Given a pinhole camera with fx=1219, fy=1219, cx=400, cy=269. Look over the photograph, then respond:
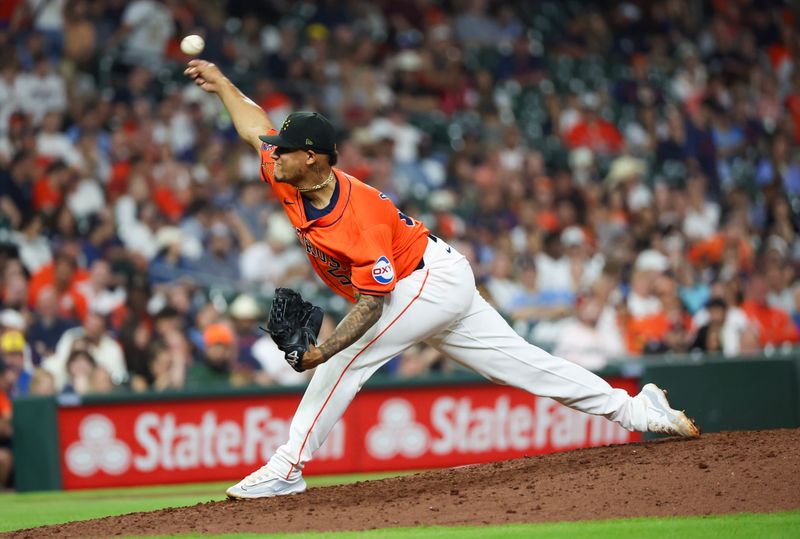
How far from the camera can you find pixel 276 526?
19.0 ft

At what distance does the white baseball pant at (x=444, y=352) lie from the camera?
6.30m

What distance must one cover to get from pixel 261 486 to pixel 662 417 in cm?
221

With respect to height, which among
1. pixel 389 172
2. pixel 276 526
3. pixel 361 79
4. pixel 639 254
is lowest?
pixel 276 526

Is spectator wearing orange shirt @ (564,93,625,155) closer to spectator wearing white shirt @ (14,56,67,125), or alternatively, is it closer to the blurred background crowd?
the blurred background crowd

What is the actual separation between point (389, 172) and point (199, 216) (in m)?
2.66

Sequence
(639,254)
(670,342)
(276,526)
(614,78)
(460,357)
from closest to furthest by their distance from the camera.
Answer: (276,526), (460,357), (670,342), (639,254), (614,78)

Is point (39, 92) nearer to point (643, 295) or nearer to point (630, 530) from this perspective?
point (643, 295)

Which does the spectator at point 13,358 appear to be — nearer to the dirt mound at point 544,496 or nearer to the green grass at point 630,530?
the dirt mound at point 544,496

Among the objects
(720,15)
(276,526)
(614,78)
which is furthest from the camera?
(720,15)

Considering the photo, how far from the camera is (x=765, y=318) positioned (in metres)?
13.3

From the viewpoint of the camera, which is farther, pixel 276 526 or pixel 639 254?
pixel 639 254

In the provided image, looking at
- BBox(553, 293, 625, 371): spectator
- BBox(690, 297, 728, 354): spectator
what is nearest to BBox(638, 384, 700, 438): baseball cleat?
BBox(553, 293, 625, 371): spectator

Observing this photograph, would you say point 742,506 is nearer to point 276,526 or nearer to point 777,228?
point 276,526

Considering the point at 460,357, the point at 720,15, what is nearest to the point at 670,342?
the point at 460,357
